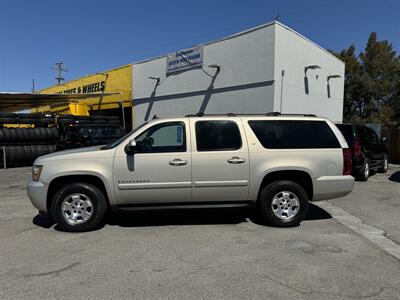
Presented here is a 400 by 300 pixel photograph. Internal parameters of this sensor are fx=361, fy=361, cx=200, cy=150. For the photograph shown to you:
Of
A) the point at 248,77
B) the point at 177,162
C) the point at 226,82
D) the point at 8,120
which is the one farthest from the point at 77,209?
the point at 8,120

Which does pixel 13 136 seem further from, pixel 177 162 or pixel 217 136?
pixel 217 136

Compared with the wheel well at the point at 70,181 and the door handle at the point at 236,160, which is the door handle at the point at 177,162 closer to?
the door handle at the point at 236,160

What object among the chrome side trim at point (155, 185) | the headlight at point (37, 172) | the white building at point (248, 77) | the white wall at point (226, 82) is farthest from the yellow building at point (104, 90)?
the chrome side trim at point (155, 185)

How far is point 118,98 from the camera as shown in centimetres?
2211

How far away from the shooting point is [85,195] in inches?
225

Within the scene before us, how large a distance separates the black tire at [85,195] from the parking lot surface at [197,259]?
16cm

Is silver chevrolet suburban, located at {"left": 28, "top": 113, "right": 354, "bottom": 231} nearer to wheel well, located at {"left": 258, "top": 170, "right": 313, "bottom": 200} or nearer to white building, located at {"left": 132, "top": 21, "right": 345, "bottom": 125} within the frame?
Answer: wheel well, located at {"left": 258, "top": 170, "right": 313, "bottom": 200}

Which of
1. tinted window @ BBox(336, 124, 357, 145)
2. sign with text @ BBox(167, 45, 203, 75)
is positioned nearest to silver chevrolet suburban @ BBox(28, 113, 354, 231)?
tinted window @ BBox(336, 124, 357, 145)

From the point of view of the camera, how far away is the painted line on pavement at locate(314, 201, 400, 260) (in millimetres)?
5086

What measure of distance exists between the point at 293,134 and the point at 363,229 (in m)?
1.97

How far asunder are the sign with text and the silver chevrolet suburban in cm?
1110

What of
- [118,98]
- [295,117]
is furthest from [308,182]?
[118,98]

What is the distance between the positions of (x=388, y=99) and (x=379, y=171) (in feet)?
114

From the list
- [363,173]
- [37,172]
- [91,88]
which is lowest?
[363,173]
